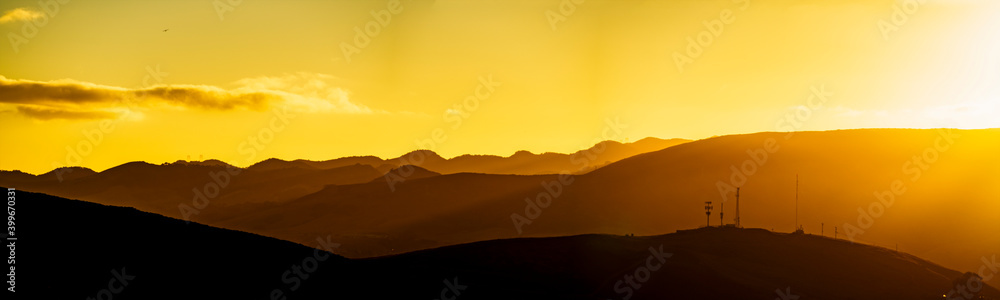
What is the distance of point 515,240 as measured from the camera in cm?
14212

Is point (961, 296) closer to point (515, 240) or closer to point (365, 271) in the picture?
point (515, 240)

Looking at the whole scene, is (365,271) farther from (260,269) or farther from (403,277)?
(260,269)

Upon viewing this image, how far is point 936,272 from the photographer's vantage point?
161625 millimetres

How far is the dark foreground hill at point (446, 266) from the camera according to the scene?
286 feet

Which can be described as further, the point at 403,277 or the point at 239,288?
the point at 403,277

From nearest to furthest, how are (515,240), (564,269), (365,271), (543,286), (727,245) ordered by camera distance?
(365,271) → (543,286) → (564,269) → (515,240) → (727,245)

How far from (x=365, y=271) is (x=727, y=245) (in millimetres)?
68205

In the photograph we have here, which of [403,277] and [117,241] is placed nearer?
[117,241]

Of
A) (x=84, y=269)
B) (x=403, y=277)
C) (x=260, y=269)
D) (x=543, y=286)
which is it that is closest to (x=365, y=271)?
(x=403, y=277)

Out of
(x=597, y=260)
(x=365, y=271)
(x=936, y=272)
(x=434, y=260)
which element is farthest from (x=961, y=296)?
(x=365, y=271)

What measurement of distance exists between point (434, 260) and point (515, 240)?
62.0ft

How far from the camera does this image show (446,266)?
4793 inches

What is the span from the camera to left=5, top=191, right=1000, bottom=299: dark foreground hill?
87.3m

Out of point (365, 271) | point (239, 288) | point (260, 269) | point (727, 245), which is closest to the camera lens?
point (239, 288)
